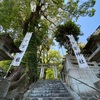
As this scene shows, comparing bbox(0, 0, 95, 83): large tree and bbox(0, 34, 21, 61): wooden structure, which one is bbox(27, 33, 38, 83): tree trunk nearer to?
bbox(0, 0, 95, 83): large tree

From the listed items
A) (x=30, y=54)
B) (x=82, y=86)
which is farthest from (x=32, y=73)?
(x=82, y=86)

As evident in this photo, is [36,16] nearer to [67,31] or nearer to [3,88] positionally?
[67,31]

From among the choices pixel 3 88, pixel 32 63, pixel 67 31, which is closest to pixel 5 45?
pixel 3 88

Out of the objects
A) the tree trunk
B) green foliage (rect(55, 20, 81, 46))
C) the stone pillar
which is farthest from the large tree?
the stone pillar

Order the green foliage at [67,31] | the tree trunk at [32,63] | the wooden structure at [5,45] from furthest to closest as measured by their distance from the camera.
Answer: the green foliage at [67,31]
the tree trunk at [32,63]
the wooden structure at [5,45]

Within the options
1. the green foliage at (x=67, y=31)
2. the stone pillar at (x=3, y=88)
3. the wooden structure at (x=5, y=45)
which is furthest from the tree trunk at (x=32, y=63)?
the wooden structure at (x=5, y=45)

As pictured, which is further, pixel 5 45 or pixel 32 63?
pixel 32 63

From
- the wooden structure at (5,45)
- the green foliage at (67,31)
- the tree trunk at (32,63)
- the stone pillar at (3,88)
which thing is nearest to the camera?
the wooden structure at (5,45)

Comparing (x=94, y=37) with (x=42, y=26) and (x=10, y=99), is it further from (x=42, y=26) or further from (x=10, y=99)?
(x=42, y=26)

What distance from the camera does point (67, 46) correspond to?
1076 centimetres

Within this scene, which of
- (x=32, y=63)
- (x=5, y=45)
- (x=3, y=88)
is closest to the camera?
(x=5, y=45)

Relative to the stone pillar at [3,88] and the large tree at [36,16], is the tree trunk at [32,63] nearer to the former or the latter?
the large tree at [36,16]

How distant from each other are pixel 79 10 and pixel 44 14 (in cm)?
423

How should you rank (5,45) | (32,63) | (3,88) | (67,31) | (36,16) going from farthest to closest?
(36,16)
(67,31)
(32,63)
(3,88)
(5,45)
